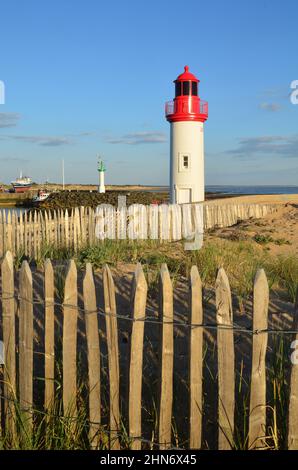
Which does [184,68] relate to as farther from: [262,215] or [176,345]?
[176,345]

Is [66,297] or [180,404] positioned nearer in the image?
[66,297]

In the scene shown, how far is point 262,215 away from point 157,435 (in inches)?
715

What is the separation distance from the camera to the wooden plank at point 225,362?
3002mm

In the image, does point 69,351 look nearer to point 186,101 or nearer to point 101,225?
point 101,225

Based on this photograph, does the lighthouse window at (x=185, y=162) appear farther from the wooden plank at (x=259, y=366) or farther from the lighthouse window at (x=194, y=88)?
the wooden plank at (x=259, y=366)

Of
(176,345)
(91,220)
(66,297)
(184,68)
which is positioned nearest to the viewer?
(66,297)

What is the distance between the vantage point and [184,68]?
2400cm

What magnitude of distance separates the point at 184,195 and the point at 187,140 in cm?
263

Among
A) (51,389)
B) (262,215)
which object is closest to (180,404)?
(51,389)

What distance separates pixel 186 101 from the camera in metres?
23.6

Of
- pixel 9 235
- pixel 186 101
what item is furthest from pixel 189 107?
pixel 9 235

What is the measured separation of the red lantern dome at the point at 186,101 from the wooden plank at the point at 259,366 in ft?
70.7
